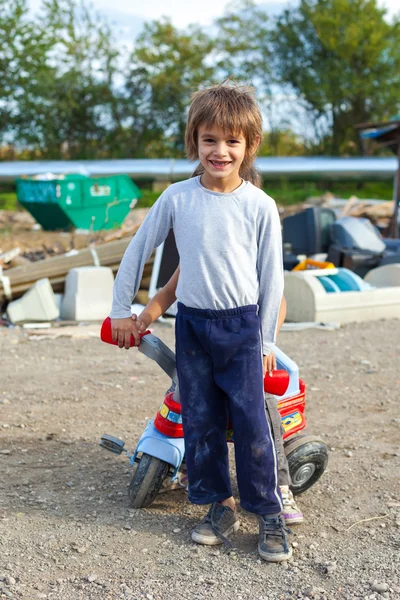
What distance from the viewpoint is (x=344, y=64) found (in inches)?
1109

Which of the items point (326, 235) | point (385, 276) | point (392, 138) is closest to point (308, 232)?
point (326, 235)

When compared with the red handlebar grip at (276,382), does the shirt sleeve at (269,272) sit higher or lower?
higher

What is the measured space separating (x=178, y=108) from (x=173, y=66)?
5.05ft

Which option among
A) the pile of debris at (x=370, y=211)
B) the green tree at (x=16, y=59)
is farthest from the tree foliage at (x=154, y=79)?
the pile of debris at (x=370, y=211)

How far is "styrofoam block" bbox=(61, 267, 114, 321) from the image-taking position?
8445 mm

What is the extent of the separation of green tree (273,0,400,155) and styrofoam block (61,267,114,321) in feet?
70.2

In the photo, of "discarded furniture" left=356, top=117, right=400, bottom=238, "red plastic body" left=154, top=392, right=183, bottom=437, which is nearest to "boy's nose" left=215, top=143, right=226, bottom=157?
"red plastic body" left=154, top=392, right=183, bottom=437

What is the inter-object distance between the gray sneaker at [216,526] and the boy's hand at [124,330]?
0.82 meters

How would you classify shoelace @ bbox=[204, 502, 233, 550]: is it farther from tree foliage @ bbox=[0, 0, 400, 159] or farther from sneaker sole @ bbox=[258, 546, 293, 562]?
tree foliage @ bbox=[0, 0, 400, 159]

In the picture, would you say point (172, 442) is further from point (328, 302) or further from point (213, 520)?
point (328, 302)

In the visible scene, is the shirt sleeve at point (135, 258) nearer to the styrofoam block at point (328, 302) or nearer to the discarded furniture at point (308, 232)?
the styrofoam block at point (328, 302)

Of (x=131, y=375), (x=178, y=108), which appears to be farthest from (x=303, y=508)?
(x=178, y=108)

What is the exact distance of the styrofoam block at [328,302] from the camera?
26.8ft

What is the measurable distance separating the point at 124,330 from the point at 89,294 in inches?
212
